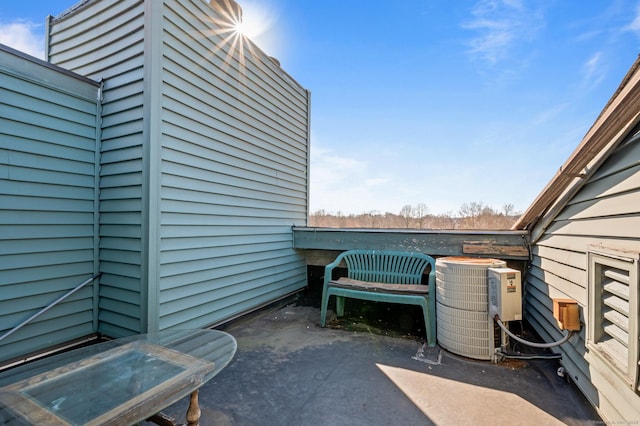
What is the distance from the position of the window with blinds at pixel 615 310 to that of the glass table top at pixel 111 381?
208cm

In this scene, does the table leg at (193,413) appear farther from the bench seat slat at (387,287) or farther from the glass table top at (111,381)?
the bench seat slat at (387,287)

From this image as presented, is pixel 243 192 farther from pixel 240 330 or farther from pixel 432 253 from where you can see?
pixel 432 253

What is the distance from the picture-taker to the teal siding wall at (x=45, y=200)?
225 cm

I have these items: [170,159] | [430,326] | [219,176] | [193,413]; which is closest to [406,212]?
[430,326]

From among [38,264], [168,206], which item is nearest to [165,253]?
[168,206]

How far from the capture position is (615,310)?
163 cm

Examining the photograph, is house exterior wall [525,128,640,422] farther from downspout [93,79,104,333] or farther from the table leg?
downspout [93,79,104,333]

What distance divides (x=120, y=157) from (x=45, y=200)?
67cm

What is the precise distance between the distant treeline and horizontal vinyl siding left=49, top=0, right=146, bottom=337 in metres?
2.92

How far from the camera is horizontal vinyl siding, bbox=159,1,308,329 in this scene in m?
2.71

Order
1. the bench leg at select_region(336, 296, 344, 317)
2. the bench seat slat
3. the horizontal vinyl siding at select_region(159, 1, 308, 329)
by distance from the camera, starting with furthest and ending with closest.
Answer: the bench leg at select_region(336, 296, 344, 317) < the bench seat slat < the horizontal vinyl siding at select_region(159, 1, 308, 329)

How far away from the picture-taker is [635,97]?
1463mm

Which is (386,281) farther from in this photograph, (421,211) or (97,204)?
(421,211)

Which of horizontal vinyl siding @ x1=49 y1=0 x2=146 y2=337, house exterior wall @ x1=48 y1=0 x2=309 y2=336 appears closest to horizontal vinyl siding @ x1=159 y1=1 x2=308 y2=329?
house exterior wall @ x1=48 y1=0 x2=309 y2=336
